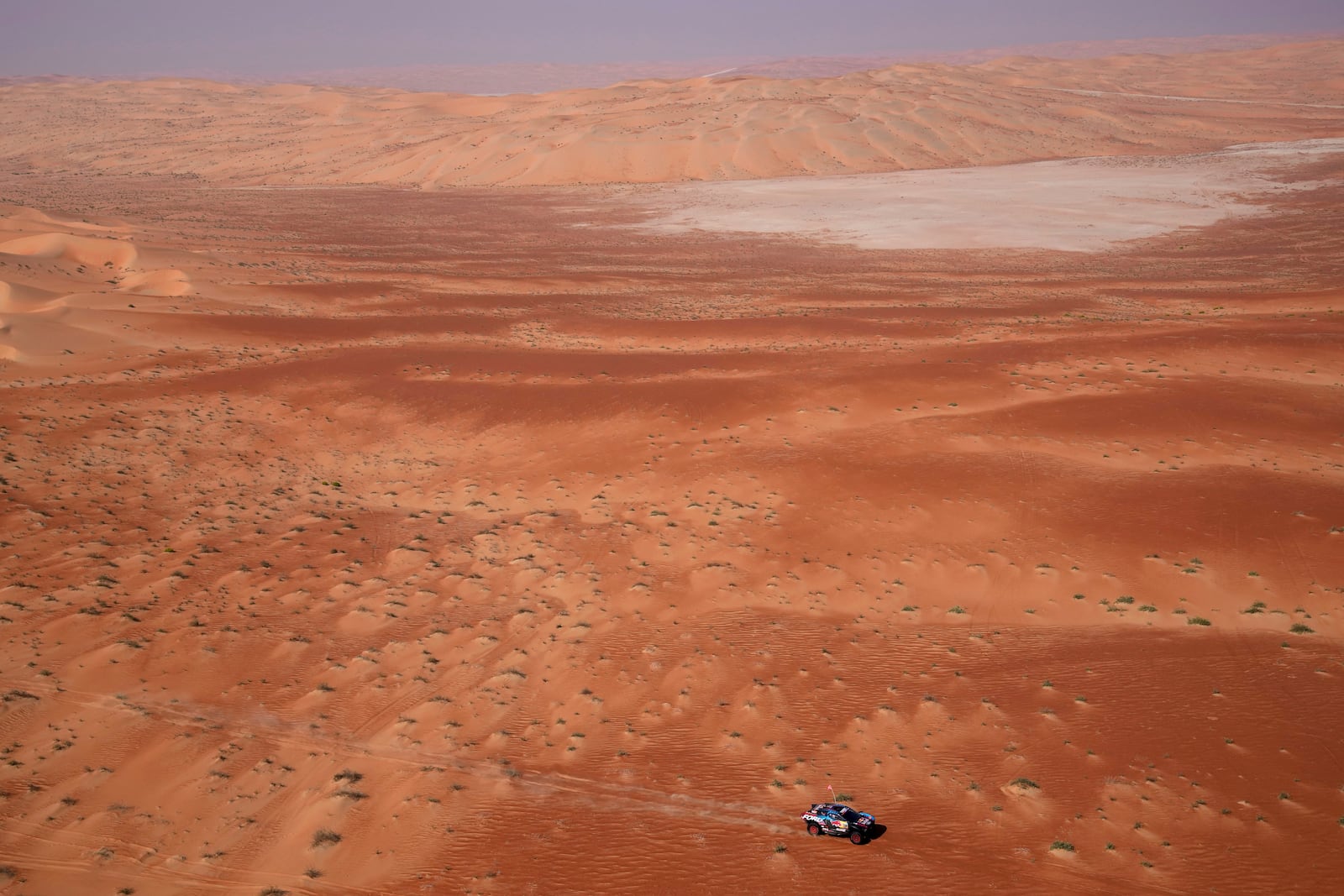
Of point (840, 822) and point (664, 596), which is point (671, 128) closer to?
point (664, 596)

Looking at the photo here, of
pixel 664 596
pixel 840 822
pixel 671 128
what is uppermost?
pixel 671 128

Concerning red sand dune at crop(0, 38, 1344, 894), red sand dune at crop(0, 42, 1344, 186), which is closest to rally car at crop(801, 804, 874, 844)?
red sand dune at crop(0, 38, 1344, 894)

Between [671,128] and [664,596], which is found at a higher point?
[671,128]

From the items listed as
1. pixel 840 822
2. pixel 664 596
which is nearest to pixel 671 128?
pixel 664 596

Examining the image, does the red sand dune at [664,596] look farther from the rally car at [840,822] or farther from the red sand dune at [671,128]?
the red sand dune at [671,128]

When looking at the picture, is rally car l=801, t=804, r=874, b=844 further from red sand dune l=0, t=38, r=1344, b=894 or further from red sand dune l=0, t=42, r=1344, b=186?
red sand dune l=0, t=42, r=1344, b=186

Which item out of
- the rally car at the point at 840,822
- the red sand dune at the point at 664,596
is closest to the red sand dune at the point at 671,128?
the red sand dune at the point at 664,596

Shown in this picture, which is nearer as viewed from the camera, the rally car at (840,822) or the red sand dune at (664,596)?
the rally car at (840,822)
